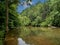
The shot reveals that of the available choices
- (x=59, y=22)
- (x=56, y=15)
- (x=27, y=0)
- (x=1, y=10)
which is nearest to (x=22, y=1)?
(x=27, y=0)

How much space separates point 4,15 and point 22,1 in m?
3.21

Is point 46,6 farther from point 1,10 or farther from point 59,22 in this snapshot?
point 1,10

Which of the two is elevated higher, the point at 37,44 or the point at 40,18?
the point at 37,44

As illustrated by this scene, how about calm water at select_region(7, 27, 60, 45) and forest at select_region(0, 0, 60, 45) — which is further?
forest at select_region(0, 0, 60, 45)

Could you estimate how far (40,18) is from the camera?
73875 mm

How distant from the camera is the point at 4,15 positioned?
24.9 m

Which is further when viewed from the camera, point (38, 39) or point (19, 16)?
point (19, 16)

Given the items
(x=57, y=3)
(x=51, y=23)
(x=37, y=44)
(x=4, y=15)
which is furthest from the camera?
(x=51, y=23)

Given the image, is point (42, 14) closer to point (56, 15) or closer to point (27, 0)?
point (56, 15)

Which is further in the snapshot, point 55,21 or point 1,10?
point 55,21

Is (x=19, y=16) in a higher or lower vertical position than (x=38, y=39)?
lower

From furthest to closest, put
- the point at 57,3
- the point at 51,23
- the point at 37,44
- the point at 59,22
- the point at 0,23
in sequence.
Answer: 1. the point at 51,23
2. the point at 57,3
3. the point at 59,22
4. the point at 0,23
5. the point at 37,44

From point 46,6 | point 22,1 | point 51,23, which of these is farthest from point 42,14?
point 22,1

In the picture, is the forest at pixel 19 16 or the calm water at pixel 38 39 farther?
the forest at pixel 19 16
